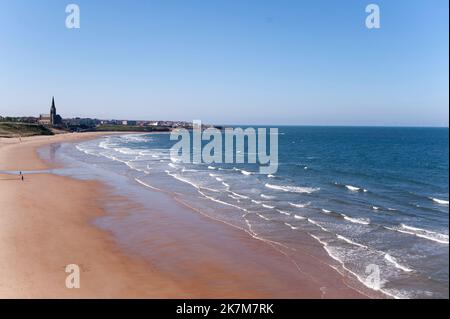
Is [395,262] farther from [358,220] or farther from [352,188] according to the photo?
[352,188]

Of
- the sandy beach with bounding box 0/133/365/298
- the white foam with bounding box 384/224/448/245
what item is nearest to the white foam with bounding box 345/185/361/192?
the white foam with bounding box 384/224/448/245

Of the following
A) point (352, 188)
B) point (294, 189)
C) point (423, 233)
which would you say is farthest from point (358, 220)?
point (352, 188)

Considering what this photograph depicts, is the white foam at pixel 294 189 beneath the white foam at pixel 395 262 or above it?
above

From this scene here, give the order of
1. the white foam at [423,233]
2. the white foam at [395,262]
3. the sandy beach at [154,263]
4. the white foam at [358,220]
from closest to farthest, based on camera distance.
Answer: the sandy beach at [154,263] → the white foam at [395,262] → the white foam at [423,233] → the white foam at [358,220]

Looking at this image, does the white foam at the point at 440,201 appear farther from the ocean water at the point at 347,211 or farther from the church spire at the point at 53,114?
the church spire at the point at 53,114

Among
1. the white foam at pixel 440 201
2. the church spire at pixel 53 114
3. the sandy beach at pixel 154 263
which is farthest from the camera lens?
the church spire at pixel 53 114

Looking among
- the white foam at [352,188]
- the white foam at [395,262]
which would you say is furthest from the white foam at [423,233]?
the white foam at [352,188]

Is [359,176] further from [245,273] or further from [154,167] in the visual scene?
[245,273]

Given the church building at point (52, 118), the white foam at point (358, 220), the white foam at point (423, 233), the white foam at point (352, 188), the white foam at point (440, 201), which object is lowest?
the white foam at point (423, 233)
